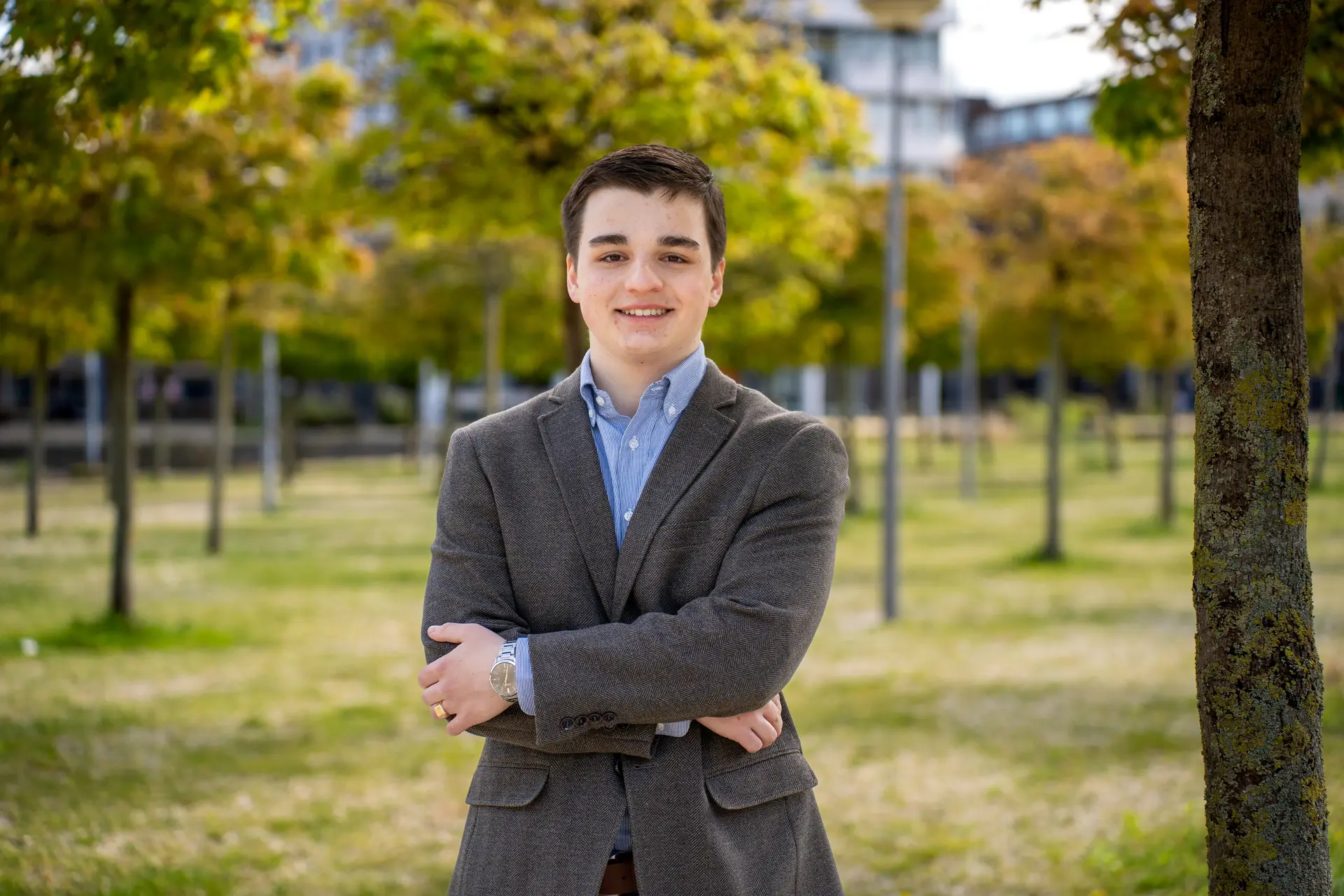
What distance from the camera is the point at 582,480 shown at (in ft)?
7.77

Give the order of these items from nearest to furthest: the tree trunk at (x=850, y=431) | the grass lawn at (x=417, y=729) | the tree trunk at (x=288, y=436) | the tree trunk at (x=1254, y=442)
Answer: the tree trunk at (x=1254, y=442)
the grass lawn at (x=417, y=729)
the tree trunk at (x=850, y=431)
the tree trunk at (x=288, y=436)

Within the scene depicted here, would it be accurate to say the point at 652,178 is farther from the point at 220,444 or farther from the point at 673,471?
A: the point at 220,444

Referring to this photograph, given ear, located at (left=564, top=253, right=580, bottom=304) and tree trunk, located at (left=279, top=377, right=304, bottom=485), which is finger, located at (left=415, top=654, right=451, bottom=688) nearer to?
ear, located at (left=564, top=253, right=580, bottom=304)

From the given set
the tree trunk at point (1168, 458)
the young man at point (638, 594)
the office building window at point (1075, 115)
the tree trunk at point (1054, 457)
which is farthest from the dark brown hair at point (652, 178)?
the office building window at point (1075, 115)

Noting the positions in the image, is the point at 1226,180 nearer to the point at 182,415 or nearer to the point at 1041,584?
the point at 1041,584

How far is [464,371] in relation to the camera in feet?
93.6

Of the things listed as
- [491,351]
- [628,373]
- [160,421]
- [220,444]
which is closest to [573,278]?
[628,373]

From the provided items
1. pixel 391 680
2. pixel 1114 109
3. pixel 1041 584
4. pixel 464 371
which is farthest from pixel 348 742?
pixel 464 371

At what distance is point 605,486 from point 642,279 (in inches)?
13.8

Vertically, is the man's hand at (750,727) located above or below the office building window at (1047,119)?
below

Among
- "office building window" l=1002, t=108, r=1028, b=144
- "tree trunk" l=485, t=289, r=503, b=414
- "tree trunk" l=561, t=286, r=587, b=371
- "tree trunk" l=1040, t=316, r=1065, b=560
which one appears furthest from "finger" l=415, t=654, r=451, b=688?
"office building window" l=1002, t=108, r=1028, b=144

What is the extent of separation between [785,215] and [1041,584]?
681 centimetres

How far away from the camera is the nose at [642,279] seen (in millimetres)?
2330

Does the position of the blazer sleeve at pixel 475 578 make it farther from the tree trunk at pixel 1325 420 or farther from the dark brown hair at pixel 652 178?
the tree trunk at pixel 1325 420
